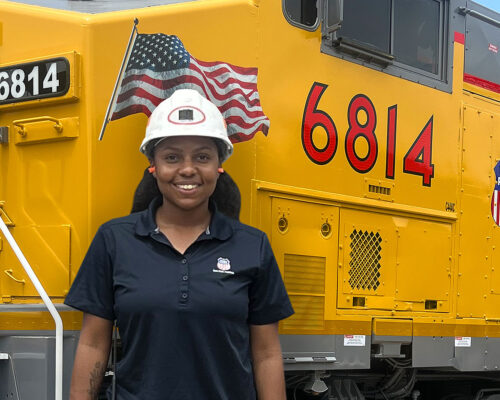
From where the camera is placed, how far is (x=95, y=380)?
253 cm

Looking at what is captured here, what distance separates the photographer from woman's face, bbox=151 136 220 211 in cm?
259

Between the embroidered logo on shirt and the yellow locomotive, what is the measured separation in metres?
1.14

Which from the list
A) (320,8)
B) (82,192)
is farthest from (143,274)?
(320,8)

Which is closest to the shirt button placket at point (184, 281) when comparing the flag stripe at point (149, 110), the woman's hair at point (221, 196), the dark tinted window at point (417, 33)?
the woman's hair at point (221, 196)

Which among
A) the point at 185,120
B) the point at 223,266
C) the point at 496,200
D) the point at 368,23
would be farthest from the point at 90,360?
the point at 496,200

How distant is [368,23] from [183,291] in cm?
294

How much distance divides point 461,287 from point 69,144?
3050mm

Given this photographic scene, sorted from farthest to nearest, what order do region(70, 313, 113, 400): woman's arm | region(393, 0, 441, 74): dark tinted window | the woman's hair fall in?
region(393, 0, 441, 74): dark tinted window
the woman's hair
region(70, 313, 113, 400): woman's arm

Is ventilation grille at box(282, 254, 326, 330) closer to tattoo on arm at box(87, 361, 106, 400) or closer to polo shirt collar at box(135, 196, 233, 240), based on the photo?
polo shirt collar at box(135, 196, 233, 240)

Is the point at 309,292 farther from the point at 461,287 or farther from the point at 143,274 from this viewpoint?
the point at 143,274

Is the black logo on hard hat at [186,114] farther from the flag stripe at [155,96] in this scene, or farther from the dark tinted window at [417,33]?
the dark tinted window at [417,33]

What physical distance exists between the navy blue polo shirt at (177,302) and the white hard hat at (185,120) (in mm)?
320

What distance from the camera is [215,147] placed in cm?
266

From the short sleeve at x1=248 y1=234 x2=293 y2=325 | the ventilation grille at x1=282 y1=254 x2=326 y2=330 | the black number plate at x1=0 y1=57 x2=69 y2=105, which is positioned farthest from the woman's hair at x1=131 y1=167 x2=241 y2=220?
the ventilation grille at x1=282 y1=254 x2=326 y2=330
